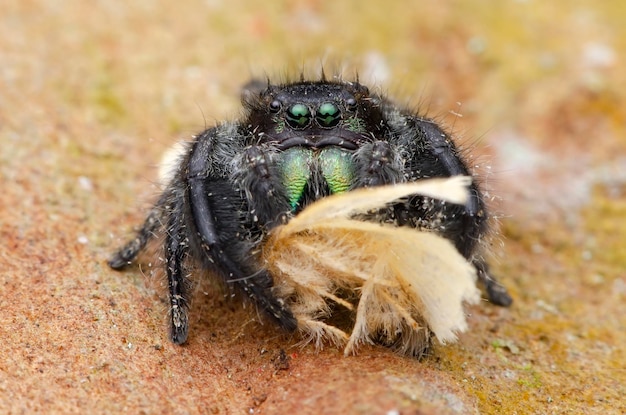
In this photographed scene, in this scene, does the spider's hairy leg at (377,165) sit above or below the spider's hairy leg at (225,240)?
above

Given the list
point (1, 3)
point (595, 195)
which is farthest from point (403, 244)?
point (1, 3)

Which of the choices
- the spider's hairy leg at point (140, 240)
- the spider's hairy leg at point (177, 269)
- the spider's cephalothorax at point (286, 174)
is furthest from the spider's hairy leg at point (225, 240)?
the spider's hairy leg at point (140, 240)

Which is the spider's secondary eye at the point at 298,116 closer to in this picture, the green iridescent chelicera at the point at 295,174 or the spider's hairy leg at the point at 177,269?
the green iridescent chelicera at the point at 295,174

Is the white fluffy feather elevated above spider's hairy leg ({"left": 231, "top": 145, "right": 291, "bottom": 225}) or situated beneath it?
situated beneath

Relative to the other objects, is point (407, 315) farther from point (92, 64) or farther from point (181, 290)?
point (92, 64)

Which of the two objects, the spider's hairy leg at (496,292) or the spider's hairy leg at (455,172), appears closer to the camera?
the spider's hairy leg at (455,172)

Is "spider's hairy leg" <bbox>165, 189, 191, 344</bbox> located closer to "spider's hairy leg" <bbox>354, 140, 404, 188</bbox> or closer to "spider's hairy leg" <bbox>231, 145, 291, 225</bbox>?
"spider's hairy leg" <bbox>231, 145, 291, 225</bbox>

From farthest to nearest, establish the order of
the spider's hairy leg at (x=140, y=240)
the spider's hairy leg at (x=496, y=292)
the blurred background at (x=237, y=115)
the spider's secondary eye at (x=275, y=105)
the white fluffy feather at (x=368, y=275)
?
the spider's hairy leg at (x=496, y=292)
the spider's hairy leg at (x=140, y=240)
the spider's secondary eye at (x=275, y=105)
the blurred background at (x=237, y=115)
the white fluffy feather at (x=368, y=275)

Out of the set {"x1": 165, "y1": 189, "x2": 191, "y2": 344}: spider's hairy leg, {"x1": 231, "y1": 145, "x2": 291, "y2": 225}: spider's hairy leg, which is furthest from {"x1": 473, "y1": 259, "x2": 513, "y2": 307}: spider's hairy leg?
{"x1": 165, "y1": 189, "x2": 191, "y2": 344}: spider's hairy leg
